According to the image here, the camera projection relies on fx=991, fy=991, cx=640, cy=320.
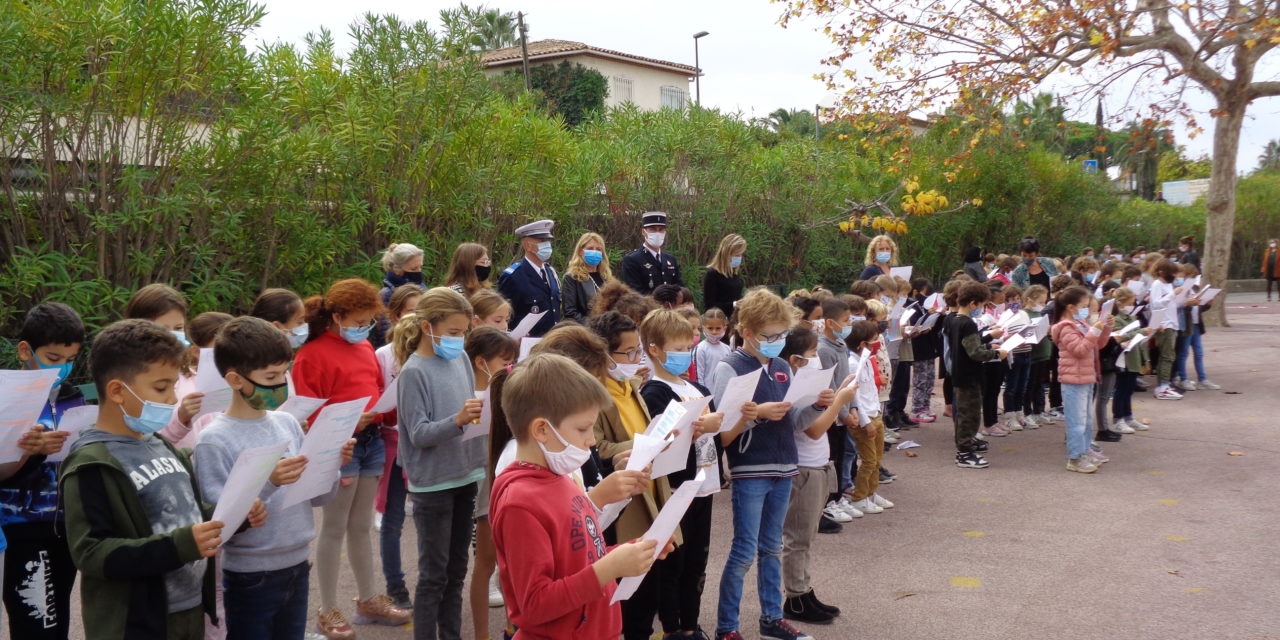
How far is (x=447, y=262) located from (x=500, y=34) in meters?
51.7

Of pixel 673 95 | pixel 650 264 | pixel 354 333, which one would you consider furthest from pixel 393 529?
pixel 673 95

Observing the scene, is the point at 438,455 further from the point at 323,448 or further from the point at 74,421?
the point at 74,421

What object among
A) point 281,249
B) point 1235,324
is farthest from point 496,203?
point 1235,324

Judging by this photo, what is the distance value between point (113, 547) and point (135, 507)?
142 millimetres

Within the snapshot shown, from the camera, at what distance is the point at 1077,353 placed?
7.87m

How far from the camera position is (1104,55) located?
13992 millimetres

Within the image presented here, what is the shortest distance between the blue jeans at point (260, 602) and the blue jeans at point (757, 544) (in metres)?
1.91

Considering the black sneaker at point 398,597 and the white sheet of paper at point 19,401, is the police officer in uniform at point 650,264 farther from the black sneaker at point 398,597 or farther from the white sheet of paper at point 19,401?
the white sheet of paper at point 19,401

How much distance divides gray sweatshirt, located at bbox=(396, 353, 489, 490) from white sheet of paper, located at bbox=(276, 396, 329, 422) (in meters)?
0.66

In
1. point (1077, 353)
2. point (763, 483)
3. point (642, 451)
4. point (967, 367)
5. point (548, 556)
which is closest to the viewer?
point (548, 556)

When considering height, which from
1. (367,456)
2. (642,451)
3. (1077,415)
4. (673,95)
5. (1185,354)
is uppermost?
(673,95)

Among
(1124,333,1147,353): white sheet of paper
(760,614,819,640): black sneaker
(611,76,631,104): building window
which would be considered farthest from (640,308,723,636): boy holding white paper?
(611,76,631,104): building window

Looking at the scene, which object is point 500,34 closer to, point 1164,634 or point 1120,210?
point 1120,210

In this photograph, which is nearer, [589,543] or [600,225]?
[589,543]
